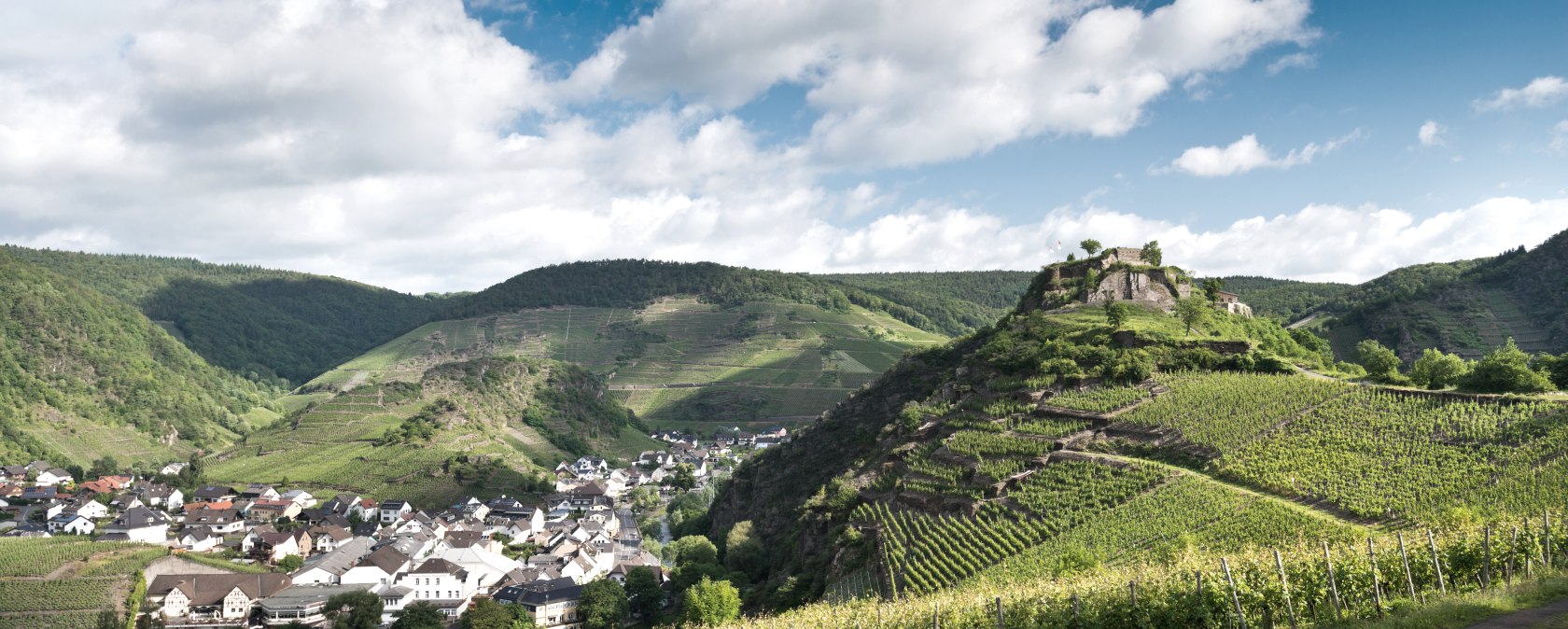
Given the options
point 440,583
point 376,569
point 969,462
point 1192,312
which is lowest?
point 440,583

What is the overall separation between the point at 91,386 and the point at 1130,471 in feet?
568

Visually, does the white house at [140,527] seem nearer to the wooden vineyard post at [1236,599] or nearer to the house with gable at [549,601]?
the house with gable at [549,601]

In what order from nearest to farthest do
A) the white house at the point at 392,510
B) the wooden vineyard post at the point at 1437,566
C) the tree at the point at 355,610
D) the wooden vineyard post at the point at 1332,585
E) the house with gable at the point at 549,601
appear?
the wooden vineyard post at the point at 1332,585 < the wooden vineyard post at the point at 1437,566 < the tree at the point at 355,610 < the house with gable at the point at 549,601 < the white house at the point at 392,510

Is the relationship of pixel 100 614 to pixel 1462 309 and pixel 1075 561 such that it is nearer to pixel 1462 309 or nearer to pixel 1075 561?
pixel 1075 561

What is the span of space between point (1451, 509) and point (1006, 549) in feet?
55.9

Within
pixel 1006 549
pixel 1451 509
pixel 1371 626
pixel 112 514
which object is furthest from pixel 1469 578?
pixel 112 514

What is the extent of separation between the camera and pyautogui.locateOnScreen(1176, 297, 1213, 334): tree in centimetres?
6638

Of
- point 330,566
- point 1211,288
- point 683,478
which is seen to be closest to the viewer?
point 330,566

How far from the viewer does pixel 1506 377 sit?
4522 cm

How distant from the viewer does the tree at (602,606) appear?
59.8 metres

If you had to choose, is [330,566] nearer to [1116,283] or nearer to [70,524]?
[70,524]

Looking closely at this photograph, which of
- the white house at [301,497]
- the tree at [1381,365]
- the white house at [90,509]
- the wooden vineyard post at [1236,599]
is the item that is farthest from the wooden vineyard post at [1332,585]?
the white house at [90,509]

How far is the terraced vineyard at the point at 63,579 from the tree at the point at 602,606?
34.9 metres

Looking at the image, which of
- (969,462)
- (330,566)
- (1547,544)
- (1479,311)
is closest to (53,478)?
(330,566)
